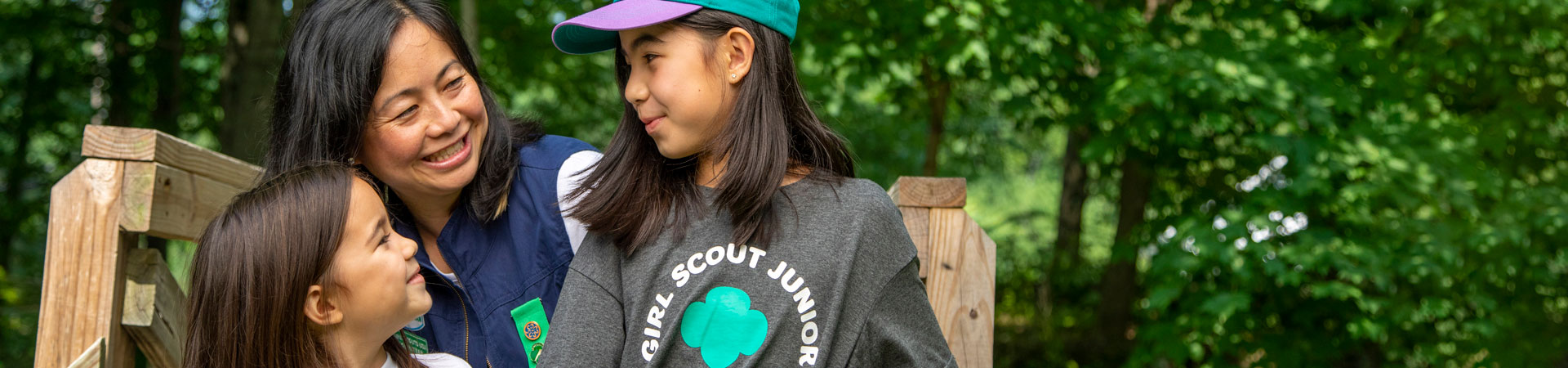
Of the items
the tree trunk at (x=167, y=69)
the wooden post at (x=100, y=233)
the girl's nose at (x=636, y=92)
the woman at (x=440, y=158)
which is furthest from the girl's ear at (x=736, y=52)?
the tree trunk at (x=167, y=69)

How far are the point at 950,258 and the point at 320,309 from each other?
115 centimetres

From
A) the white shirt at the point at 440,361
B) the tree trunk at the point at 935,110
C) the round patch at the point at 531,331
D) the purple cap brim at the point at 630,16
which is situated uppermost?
the purple cap brim at the point at 630,16

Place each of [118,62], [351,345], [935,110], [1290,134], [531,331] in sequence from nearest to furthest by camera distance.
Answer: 1. [351,345]
2. [531,331]
3. [1290,134]
4. [935,110]
5. [118,62]

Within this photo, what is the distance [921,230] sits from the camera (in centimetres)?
210

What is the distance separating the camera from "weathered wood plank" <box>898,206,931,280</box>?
6.88ft

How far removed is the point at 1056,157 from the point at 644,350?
9233 millimetres

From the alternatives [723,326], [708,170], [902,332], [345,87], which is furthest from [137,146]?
[902,332]

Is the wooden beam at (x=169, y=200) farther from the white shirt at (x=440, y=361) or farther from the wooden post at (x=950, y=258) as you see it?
the wooden post at (x=950, y=258)

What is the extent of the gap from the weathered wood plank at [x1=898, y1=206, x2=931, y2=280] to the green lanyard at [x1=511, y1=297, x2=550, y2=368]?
73 centimetres

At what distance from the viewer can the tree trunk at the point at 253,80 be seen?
4367 mm

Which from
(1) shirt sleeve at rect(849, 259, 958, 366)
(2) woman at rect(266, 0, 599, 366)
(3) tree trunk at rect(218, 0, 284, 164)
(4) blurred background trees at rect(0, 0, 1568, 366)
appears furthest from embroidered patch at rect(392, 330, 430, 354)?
(3) tree trunk at rect(218, 0, 284, 164)

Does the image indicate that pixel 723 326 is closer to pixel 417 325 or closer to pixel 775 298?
pixel 775 298

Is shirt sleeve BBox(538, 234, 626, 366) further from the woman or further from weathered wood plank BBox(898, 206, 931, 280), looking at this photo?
weathered wood plank BBox(898, 206, 931, 280)

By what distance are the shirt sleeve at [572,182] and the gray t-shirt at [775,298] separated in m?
0.22
